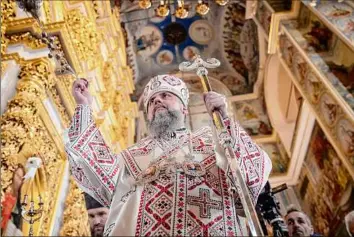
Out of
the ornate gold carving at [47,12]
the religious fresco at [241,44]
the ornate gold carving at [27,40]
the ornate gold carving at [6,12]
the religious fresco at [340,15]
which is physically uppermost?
the religious fresco at [241,44]

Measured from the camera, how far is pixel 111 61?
36.3 feet

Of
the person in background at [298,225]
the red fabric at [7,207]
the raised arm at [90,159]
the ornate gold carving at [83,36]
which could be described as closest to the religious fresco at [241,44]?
the ornate gold carving at [83,36]

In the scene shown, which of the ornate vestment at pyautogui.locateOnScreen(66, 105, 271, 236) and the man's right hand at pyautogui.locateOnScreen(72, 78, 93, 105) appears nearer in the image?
the ornate vestment at pyautogui.locateOnScreen(66, 105, 271, 236)

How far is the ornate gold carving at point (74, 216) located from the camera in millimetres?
6027

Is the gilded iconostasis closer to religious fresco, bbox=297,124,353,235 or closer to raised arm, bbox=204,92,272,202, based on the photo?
religious fresco, bbox=297,124,353,235

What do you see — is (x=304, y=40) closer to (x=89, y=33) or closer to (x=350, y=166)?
(x=350, y=166)

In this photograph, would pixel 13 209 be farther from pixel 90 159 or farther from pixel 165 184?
pixel 165 184

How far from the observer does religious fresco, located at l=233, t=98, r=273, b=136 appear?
1444 cm

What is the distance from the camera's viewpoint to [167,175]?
225 cm

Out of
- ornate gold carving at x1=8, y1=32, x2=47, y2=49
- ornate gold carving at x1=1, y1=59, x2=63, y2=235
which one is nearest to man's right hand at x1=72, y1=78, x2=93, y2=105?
ornate gold carving at x1=1, y1=59, x2=63, y2=235

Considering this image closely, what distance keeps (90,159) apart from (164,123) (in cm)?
52

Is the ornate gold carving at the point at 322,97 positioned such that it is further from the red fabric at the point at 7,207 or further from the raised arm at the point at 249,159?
the red fabric at the point at 7,207

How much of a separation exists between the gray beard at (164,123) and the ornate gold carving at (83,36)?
508cm

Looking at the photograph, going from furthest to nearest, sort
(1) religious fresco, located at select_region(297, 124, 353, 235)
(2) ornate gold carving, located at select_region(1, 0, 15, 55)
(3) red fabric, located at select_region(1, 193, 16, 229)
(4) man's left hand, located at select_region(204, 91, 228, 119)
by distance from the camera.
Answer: (1) religious fresco, located at select_region(297, 124, 353, 235)
(2) ornate gold carving, located at select_region(1, 0, 15, 55)
(3) red fabric, located at select_region(1, 193, 16, 229)
(4) man's left hand, located at select_region(204, 91, 228, 119)
